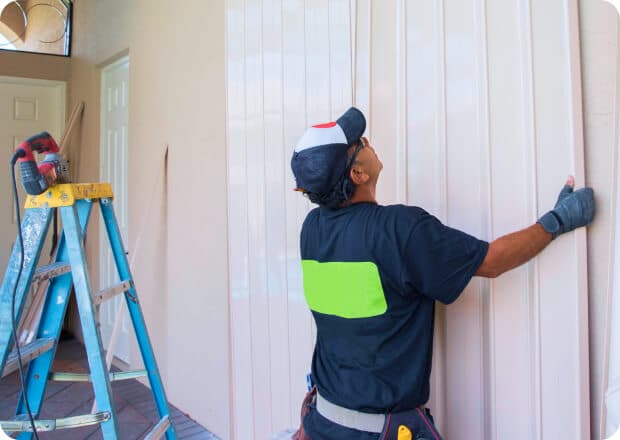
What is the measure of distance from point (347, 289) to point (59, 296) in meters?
1.37

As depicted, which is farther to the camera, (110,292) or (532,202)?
(110,292)

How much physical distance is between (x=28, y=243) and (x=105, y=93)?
3.65 m

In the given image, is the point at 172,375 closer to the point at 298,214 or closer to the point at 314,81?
the point at 298,214

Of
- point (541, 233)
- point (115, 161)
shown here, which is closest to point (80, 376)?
point (541, 233)

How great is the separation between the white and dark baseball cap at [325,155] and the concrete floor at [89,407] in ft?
8.17

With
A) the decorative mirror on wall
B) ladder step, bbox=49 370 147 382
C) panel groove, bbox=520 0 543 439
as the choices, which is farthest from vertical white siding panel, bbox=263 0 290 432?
the decorative mirror on wall

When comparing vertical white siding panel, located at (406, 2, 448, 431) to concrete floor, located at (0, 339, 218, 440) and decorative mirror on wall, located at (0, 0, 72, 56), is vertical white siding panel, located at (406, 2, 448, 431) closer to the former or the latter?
concrete floor, located at (0, 339, 218, 440)

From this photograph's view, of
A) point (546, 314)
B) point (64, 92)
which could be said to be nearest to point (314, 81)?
point (546, 314)

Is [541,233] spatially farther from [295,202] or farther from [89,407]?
[89,407]

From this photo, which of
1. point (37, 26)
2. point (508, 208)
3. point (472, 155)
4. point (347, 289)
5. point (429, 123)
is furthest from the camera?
point (37, 26)

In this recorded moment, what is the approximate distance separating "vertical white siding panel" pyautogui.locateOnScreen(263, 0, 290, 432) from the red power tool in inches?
40.1

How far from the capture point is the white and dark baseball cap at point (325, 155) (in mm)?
1593

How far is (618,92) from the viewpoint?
1.39 metres

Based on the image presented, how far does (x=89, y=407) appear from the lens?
422 centimetres
